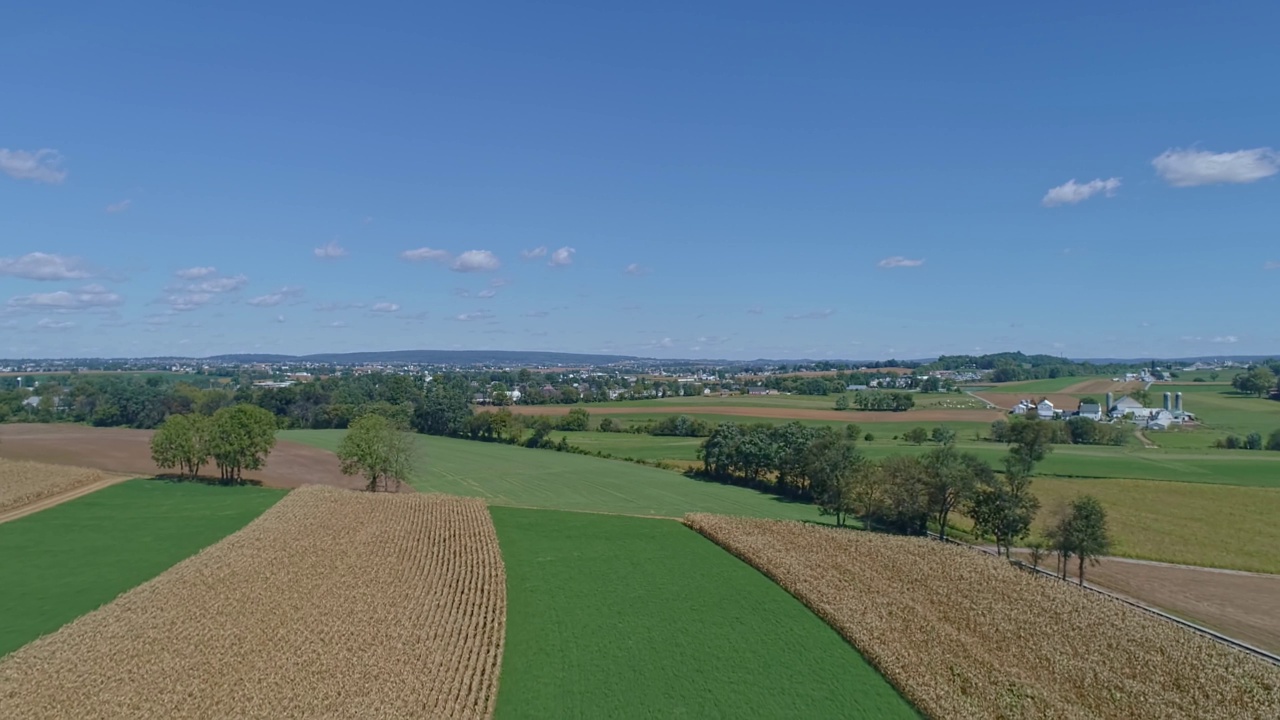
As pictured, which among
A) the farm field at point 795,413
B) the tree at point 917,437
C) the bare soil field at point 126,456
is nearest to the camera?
the bare soil field at point 126,456

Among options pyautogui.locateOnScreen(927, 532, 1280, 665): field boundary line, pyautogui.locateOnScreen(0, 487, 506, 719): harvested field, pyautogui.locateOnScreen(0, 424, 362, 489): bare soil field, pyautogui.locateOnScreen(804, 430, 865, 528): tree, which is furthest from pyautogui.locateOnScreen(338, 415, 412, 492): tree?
pyautogui.locateOnScreen(927, 532, 1280, 665): field boundary line

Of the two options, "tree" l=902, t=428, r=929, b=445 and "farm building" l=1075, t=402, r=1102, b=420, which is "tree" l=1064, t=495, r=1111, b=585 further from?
"farm building" l=1075, t=402, r=1102, b=420

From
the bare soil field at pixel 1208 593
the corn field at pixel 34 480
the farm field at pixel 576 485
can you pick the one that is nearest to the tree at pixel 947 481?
the bare soil field at pixel 1208 593

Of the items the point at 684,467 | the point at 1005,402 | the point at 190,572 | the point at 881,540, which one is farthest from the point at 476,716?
the point at 1005,402

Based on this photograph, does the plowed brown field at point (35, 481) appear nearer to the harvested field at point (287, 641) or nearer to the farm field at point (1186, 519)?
the harvested field at point (287, 641)

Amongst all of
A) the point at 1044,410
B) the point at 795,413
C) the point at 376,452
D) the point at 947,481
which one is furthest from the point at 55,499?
the point at 1044,410

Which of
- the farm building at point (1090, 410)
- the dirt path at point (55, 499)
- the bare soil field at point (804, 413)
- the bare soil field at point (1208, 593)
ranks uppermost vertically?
the farm building at point (1090, 410)
